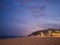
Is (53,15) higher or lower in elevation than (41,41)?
higher

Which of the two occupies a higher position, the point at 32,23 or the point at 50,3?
the point at 50,3

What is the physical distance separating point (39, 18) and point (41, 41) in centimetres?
41

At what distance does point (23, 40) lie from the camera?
2.38 metres

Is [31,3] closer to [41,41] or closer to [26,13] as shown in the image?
[26,13]

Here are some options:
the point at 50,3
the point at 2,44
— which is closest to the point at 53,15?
the point at 50,3

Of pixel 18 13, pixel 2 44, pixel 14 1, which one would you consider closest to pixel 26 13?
pixel 18 13

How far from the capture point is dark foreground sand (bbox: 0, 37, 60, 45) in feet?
7.63

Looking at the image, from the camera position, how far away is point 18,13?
233cm

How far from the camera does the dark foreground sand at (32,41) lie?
2.32m

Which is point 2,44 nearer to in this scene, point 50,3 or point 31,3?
point 31,3

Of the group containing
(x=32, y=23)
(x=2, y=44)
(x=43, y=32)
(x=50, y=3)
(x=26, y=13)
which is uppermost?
(x=50, y=3)

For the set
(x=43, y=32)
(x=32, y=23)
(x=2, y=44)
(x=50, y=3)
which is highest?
(x=50, y=3)

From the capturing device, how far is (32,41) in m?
2.36

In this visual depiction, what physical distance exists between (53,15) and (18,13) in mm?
616
